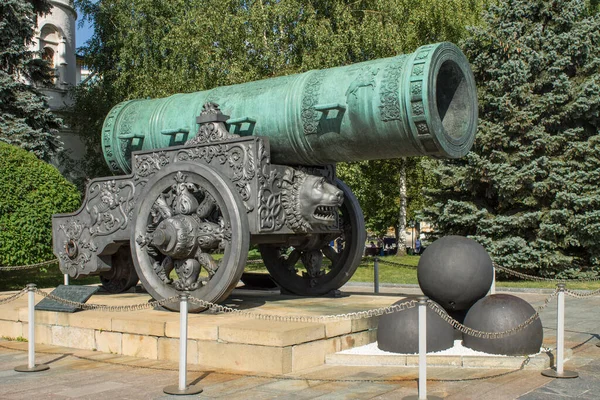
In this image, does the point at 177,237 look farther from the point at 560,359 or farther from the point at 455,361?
the point at 560,359

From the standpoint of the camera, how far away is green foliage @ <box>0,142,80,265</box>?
12.3 meters

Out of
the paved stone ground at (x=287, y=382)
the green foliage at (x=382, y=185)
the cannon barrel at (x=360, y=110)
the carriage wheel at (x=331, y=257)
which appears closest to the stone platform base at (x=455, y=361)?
the paved stone ground at (x=287, y=382)

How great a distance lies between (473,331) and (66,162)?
2191 cm

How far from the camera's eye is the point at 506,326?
6406mm

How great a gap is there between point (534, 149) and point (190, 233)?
11.3 metres

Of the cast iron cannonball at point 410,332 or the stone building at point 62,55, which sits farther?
the stone building at point 62,55

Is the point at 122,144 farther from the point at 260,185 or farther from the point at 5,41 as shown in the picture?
the point at 5,41

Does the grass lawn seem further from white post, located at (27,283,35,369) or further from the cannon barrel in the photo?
white post, located at (27,283,35,369)

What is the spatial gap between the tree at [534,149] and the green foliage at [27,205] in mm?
8761

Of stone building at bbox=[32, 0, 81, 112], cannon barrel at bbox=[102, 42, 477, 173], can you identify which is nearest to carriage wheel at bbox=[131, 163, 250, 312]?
cannon barrel at bbox=[102, 42, 477, 173]

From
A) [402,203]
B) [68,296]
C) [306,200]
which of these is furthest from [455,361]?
[402,203]

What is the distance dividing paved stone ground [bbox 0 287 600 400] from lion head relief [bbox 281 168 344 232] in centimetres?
168

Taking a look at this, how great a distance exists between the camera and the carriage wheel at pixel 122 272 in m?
9.55

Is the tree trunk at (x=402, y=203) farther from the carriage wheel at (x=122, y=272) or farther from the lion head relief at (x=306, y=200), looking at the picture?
the lion head relief at (x=306, y=200)
